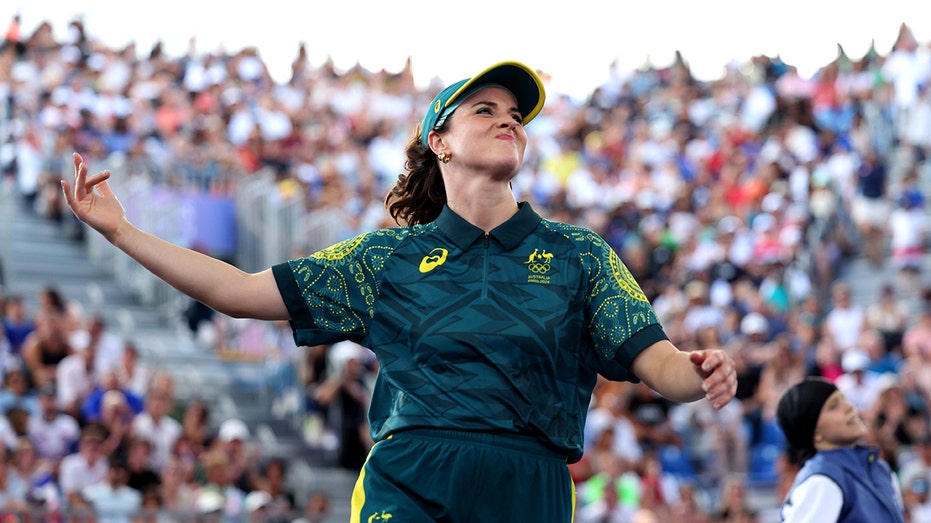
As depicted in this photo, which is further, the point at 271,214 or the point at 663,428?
the point at 271,214

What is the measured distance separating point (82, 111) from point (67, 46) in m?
3.79

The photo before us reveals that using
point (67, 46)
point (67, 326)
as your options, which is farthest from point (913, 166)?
point (67, 46)

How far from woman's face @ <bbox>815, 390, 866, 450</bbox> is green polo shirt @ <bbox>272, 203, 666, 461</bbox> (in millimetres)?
1938

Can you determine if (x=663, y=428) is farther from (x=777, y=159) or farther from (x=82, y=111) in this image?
(x=82, y=111)

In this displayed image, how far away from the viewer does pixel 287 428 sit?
44.0 feet

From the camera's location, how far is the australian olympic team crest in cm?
378

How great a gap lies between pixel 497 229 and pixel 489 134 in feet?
0.88

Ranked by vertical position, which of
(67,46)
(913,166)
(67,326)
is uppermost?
(67,46)

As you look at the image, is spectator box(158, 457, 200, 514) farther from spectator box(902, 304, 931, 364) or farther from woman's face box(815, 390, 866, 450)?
spectator box(902, 304, 931, 364)

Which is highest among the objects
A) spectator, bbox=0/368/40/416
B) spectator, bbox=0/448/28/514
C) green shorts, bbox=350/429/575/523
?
green shorts, bbox=350/429/575/523

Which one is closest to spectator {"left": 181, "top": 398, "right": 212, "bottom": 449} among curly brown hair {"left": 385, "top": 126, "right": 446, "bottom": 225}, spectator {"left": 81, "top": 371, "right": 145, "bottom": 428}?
spectator {"left": 81, "top": 371, "right": 145, "bottom": 428}

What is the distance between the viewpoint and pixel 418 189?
4.31 metres

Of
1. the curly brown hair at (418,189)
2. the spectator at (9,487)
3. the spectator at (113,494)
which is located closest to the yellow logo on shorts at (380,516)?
the curly brown hair at (418,189)

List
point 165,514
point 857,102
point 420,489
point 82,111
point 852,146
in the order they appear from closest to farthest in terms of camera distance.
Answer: point 420,489
point 165,514
point 82,111
point 852,146
point 857,102
